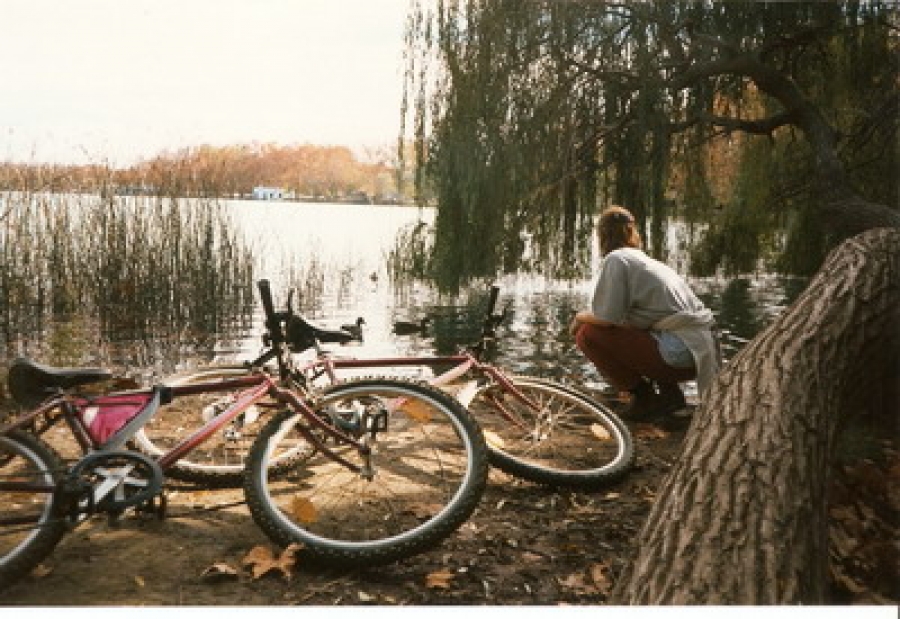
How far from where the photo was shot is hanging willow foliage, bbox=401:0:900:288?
4508 millimetres

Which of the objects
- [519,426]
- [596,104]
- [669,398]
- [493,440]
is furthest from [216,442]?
[596,104]

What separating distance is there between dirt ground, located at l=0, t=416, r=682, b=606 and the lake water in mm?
1409

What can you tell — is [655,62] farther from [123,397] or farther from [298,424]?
[123,397]

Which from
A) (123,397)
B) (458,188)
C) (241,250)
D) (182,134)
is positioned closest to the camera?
(123,397)

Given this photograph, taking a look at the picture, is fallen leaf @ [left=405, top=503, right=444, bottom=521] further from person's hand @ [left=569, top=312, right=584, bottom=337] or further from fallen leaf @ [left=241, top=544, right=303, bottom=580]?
person's hand @ [left=569, top=312, right=584, bottom=337]

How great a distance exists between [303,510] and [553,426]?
115cm

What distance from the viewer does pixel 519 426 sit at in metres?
2.97

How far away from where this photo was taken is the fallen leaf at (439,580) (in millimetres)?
1961

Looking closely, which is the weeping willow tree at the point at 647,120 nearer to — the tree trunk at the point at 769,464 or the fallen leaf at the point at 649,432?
the tree trunk at the point at 769,464

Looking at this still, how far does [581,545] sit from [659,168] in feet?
10.6

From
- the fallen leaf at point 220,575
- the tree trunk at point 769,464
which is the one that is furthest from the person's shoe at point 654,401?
the fallen leaf at point 220,575

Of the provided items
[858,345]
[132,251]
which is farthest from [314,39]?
[858,345]

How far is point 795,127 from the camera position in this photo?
5.45 m

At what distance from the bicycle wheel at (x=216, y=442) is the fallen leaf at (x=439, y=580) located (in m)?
0.75
